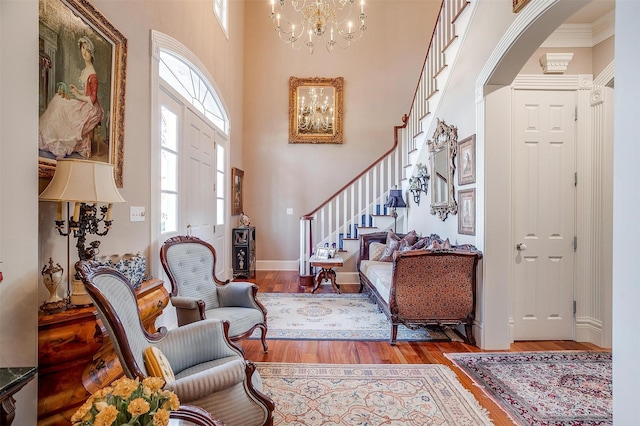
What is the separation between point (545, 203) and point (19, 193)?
4.09 m

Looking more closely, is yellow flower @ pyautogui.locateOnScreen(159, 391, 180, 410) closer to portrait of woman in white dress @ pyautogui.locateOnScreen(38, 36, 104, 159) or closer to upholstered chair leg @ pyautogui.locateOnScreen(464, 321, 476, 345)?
portrait of woman in white dress @ pyautogui.locateOnScreen(38, 36, 104, 159)

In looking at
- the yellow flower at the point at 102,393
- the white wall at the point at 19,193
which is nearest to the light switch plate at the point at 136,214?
the white wall at the point at 19,193

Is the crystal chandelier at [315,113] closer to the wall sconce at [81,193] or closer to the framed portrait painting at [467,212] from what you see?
the framed portrait painting at [467,212]

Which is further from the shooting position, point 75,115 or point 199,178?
point 199,178

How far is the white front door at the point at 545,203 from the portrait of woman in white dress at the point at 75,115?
12.1 feet

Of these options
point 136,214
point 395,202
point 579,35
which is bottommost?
point 136,214

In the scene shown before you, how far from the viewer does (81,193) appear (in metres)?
1.62

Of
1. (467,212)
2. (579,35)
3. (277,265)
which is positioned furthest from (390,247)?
(579,35)

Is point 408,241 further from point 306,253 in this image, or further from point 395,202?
point 306,253

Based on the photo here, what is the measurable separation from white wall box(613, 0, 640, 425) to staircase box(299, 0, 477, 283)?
275 cm

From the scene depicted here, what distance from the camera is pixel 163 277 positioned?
3.17m

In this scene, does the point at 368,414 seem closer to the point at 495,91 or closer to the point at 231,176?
the point at 495,91

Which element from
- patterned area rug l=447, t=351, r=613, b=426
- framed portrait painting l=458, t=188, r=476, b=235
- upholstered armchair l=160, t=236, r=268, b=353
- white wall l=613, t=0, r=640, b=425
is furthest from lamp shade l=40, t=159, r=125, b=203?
framed portrait painting l=458, t=188, r=476, b=235

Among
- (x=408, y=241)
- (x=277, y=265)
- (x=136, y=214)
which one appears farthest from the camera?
(x=277, y=265)
